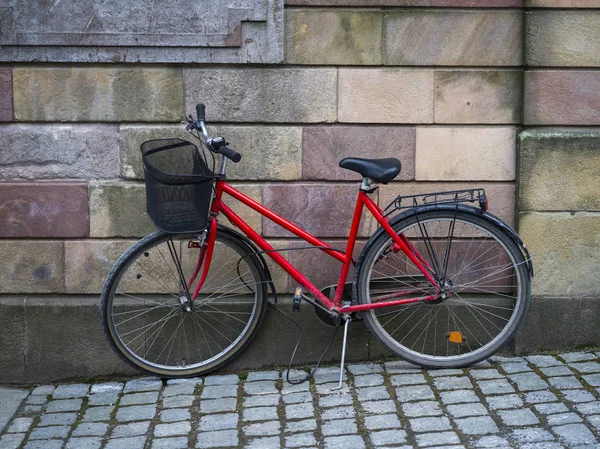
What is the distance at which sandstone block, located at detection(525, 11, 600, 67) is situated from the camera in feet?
18.0

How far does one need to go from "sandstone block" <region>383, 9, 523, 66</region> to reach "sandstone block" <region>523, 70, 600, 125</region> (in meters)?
0.20

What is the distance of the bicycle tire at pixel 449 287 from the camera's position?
536cm

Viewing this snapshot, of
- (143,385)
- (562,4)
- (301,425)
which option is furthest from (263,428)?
(562,4)

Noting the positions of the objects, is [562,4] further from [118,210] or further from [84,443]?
[84,443]

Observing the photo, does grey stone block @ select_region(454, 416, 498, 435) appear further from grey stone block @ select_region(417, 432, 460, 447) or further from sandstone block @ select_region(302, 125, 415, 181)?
sandstone block @ select_region(302, 125, 415, 181)

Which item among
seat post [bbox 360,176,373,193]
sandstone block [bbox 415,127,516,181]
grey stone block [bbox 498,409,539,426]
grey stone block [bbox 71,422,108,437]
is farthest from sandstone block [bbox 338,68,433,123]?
grey stone block [bbox 71,422,108,437]

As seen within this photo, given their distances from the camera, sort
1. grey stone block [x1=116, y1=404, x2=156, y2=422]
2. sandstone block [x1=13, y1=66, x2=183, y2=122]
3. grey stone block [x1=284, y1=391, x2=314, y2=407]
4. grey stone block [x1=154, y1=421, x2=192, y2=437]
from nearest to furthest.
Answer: grey stone block [x1=154, y1=421, x2=192, y2=437], grey stone block [x1=116, y1=404, x2=156, y2=422], grey stone block [x1=284, y1=391, x2=314, y2=407], sandstone block [x1=13, y1=66, x2=183, y2=122]

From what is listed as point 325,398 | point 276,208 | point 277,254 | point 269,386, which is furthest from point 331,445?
point 276,208

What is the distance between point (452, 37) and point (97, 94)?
2.14 m

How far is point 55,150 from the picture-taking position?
561cm

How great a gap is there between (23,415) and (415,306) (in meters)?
2.33

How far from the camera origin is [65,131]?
5.60 meters

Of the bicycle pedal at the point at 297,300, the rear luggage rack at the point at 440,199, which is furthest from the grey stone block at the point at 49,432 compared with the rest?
the rear luggage rack at the point at 440,199

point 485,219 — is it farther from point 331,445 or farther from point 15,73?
point 15,73
